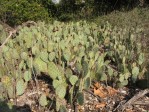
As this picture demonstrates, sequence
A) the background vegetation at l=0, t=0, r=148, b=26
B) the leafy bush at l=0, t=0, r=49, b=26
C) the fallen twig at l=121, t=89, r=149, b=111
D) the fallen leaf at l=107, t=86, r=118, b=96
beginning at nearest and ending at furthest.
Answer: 1. the fallen twig at l=121, t=89, r=149, b=111
2. the fallen leaf at l=107, t=86, r=118, b=96
3. the leafy bush at l=0, t=0, r=49, b=26
4. the background vegetation at l=0, t=0, r=148, b=26

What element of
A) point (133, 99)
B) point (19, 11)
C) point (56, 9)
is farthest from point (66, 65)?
point (56, 9)

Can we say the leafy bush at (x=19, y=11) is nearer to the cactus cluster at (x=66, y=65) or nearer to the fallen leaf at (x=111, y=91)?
the cactus cluster at (x=66, y=65)

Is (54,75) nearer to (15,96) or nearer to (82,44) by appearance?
(15,96)

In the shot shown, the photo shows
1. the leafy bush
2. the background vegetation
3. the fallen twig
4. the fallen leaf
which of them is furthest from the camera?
the background vegetation

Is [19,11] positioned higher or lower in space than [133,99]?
higher

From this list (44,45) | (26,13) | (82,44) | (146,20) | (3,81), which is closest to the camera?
(3,81)

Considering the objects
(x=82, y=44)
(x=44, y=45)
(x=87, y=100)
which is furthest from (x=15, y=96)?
(x=82, y=44)

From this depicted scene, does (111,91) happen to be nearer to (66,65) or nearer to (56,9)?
(66,65)

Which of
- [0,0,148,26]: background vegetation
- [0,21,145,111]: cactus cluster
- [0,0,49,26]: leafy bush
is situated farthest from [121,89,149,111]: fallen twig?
[0,0,49,26]: leafy bush

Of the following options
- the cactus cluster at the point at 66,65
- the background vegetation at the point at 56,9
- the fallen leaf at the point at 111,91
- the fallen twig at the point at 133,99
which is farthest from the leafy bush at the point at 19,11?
the fallen twig at the point at 133,99

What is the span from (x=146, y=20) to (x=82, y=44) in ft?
11.1

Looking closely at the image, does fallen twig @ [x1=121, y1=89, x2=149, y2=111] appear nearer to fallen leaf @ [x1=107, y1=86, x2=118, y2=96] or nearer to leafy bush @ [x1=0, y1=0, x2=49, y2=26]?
fallen leaf @ [x1=107, y1=86, x2=118, y2=96]

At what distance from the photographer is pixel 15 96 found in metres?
2.89

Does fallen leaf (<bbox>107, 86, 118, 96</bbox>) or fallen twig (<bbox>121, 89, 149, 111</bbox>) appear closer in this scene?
fallen twig (<bbox>121, 89, 149, 111</bbox>)
